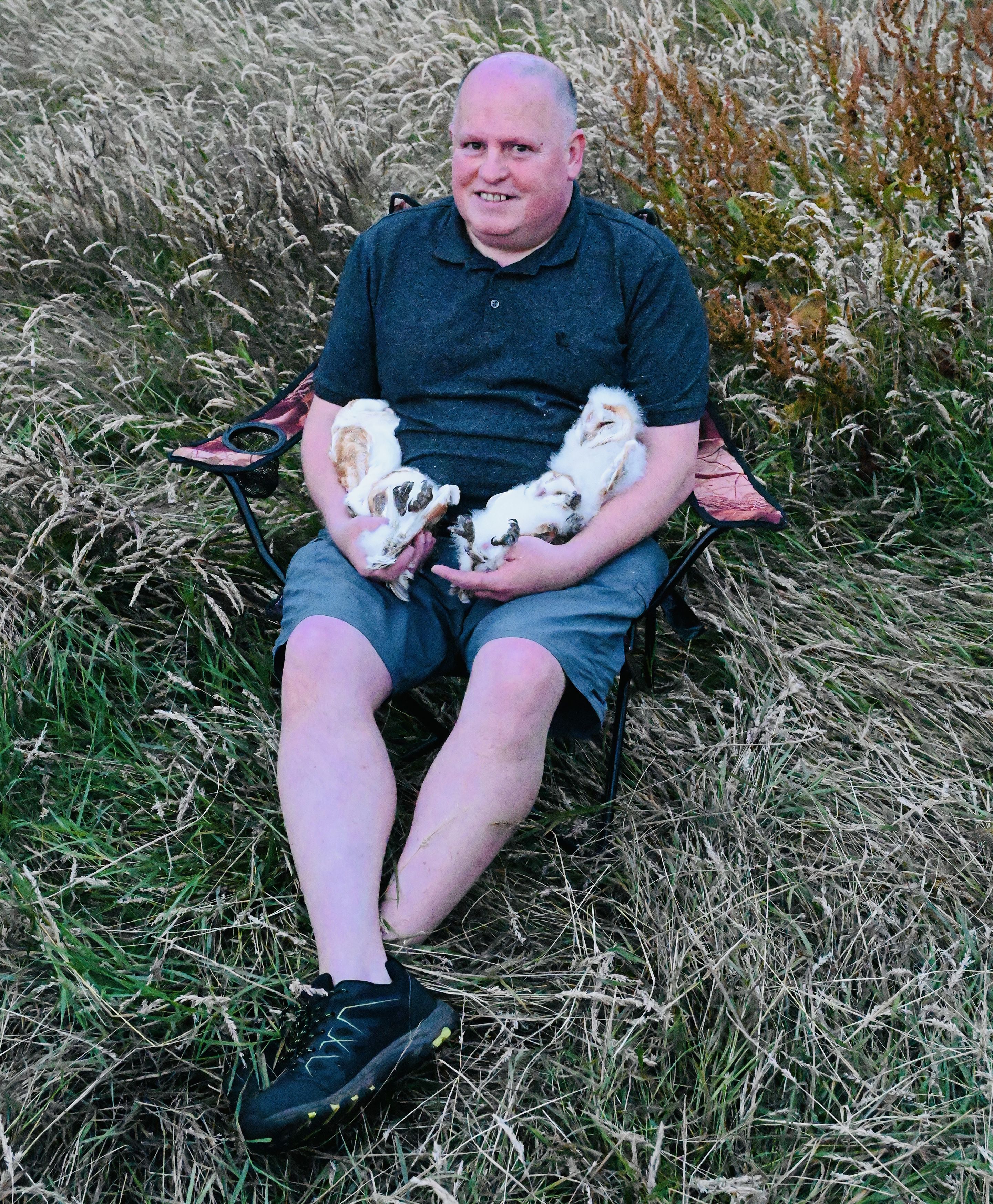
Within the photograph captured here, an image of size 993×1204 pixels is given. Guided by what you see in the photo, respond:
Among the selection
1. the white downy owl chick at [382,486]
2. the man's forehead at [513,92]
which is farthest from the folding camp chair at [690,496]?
the man's forehead at [513,92]

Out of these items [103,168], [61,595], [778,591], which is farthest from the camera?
[103,168]

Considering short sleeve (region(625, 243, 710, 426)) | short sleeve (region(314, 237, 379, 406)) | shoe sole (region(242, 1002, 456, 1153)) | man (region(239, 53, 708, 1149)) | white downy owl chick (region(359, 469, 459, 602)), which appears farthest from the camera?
short sleeve (region(314, 237, 379, 406))

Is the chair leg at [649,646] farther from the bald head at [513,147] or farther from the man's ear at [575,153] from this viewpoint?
Answer: the man's ear at [575,153]

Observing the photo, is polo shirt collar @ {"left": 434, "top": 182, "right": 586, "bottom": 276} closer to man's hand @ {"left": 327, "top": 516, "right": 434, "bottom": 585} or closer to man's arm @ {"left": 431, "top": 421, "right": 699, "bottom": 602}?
man's arm @ {"left": 431, "top": 421, "right": 699, "bottom": 602}

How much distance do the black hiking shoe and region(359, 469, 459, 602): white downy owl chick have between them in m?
0.89

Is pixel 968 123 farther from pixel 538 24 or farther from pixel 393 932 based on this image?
pixel 393 932

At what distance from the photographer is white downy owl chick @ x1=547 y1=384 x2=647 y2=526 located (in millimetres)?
2682

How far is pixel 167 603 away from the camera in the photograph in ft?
10.9

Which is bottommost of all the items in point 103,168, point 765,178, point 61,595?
point 61,595

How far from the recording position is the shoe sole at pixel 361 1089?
200 cm

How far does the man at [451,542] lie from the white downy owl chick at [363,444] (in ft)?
0.11

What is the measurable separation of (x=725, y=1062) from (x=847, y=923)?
461 millimetres

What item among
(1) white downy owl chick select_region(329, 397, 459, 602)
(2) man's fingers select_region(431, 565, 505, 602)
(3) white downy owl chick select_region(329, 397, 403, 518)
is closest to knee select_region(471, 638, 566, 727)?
(2) man's fingers select_region(431, 565, 505, 602)

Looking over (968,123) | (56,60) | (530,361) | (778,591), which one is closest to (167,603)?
(530,361)
